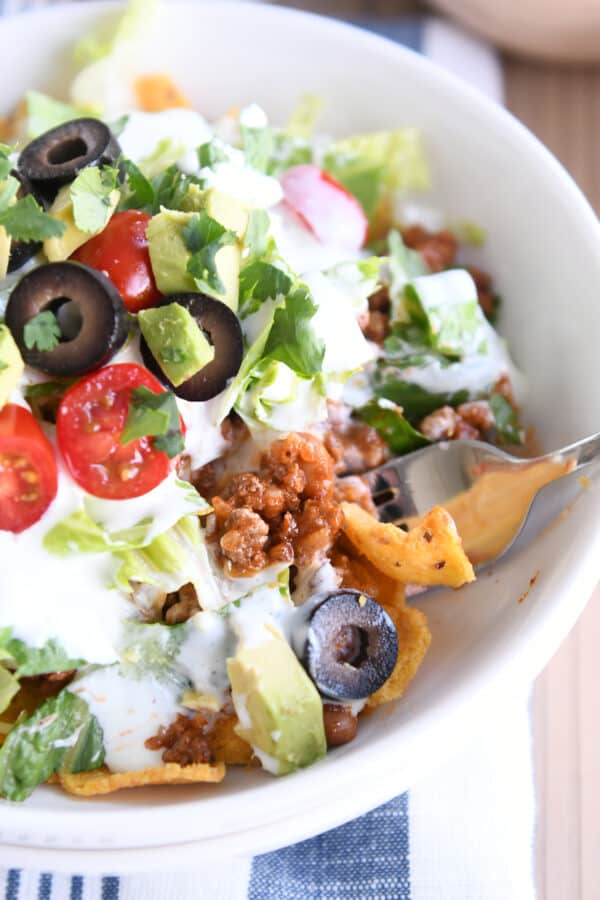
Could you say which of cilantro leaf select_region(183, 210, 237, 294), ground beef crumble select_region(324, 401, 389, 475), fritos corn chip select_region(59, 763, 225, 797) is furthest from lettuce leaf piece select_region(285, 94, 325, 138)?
fritos corn chip select_region(59, 763, 225, 797)

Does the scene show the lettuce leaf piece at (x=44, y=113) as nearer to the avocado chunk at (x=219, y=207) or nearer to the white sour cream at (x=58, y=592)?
the avocado chunk at (x=219, y=207)

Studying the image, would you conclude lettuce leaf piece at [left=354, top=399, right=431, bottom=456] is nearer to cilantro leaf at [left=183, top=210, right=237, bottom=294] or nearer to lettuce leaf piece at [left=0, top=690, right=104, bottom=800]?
cilantro leaf at [left=183, top=210, right=237, bottom=294]

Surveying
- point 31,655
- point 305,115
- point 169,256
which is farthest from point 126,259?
point 305,115

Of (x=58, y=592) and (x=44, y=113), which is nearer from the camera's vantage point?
(x=58, y=592)

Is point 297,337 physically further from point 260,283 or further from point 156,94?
point 156,94

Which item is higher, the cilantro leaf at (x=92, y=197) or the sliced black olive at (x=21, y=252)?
the cilantro leaf at (x=92, y=197)

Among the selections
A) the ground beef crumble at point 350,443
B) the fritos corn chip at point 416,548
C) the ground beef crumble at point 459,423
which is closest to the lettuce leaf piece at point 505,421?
the ground beef crumble at point 459,423
